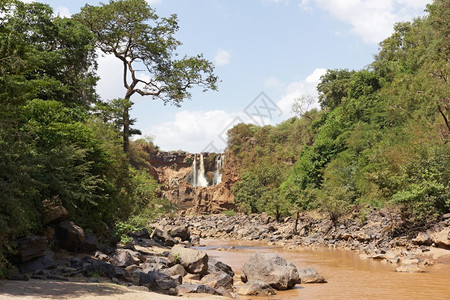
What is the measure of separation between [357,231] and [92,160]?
59.6 feet

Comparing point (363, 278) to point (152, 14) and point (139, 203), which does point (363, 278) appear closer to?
point (139, 203)

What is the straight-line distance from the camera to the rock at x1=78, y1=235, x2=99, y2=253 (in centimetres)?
1622

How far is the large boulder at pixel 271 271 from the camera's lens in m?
14.2

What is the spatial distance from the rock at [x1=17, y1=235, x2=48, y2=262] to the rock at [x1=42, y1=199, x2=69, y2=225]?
199 centimetres

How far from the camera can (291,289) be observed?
14.2 metres

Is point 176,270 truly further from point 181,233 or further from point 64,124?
point 181,233

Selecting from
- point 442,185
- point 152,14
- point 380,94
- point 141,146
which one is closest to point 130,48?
point 152,14

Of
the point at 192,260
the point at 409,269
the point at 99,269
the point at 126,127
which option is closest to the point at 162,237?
the point at 126,127

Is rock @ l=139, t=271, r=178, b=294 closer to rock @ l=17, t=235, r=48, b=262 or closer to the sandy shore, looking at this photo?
the sandy shore

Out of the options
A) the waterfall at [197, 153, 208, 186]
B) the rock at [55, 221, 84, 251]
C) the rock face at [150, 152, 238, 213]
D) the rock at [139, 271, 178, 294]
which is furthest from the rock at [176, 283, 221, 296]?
the waterfall at [197, 153, 208, 186]

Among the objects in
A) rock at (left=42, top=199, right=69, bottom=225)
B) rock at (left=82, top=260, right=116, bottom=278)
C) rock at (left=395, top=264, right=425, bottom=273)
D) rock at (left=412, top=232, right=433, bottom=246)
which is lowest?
A: rock at (left=395, top=264, right=425, bottom=273)

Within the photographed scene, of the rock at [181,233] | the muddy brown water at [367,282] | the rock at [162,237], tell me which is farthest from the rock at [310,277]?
the rock at [181,233]

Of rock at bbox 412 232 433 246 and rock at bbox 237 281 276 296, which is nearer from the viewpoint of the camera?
rock at bbox 237 281 276 296

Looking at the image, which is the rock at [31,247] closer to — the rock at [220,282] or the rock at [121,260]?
the rock at [121,260]
